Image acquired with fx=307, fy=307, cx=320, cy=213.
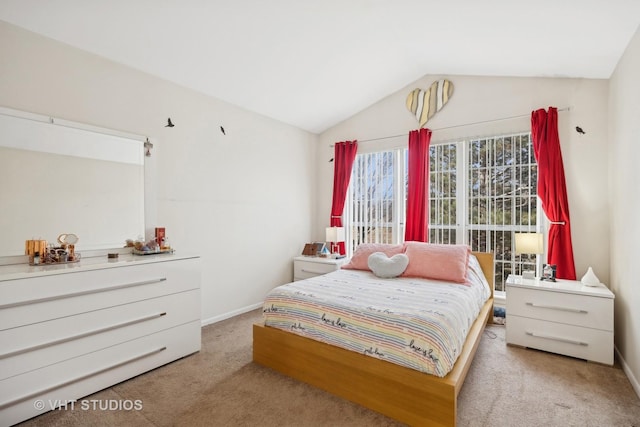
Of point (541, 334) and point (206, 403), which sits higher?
point (541, 334)

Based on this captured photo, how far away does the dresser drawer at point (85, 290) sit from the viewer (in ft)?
5.84

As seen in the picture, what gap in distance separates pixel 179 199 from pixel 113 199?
59 centimetres

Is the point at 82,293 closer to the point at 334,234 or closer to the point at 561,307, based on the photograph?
the point at 334,234

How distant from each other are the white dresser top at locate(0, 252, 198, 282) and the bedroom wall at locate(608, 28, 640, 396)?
3.44 metres

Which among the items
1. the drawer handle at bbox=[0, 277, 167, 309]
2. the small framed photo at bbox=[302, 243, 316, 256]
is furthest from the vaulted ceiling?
the small framed photo at bbox=[302, 243, 316, 256]

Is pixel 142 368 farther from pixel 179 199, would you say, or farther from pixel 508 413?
pixel 508 413

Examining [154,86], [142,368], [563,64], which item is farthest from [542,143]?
[142,368]

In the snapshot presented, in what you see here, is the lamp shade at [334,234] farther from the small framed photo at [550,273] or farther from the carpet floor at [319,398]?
the small framed photo at [550,273]

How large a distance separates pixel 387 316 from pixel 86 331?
199cm

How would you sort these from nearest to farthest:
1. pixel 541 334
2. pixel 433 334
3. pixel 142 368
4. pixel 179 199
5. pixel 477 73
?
pixel 433 334
pixel 142 368
pixel 541 334
pixel 179 199
pixel 477 73

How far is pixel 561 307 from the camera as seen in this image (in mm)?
2584

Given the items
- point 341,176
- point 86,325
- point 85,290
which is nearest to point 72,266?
point 85,290

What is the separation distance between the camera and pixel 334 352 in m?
2.06

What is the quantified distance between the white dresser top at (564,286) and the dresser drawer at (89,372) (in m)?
2.99
